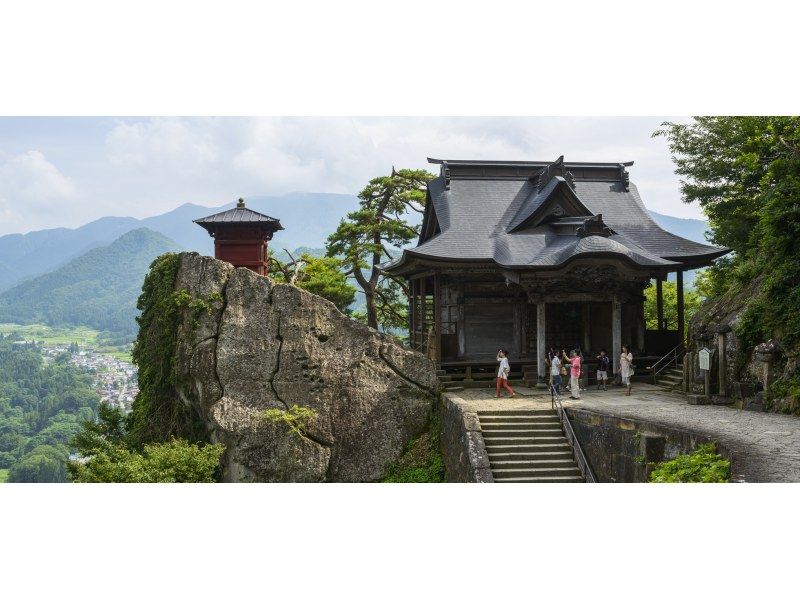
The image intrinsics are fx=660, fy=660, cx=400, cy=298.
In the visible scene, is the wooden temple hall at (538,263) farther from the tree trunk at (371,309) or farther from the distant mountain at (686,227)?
the distant mountain at (686,227)

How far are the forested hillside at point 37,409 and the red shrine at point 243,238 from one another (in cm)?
3155

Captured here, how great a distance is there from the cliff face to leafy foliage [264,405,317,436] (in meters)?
0.08

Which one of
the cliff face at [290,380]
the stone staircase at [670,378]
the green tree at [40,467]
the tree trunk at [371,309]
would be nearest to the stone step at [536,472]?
the cliff face at [290,380]

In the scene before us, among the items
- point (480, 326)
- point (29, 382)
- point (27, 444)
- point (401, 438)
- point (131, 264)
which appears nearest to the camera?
point (401, 438)

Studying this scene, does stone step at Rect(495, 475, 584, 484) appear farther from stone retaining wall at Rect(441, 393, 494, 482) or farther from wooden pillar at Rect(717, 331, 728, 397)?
wooden pillar at Rect(717, 331, 728, 397)

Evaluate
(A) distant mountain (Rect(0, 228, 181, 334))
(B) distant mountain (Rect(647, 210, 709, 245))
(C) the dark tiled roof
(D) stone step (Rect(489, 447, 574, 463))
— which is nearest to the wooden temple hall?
(C) the dark tiled roof

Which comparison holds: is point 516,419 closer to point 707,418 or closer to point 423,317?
point 707,418

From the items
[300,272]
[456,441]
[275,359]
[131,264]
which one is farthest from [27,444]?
[131,264]

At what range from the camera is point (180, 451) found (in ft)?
48.1

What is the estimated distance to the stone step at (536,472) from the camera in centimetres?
1274

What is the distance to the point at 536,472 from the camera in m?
12.9

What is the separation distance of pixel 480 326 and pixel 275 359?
21.2ft

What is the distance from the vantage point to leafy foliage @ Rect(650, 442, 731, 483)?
9266 mm

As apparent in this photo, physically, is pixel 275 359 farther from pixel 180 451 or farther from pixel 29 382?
pixel 29 382
